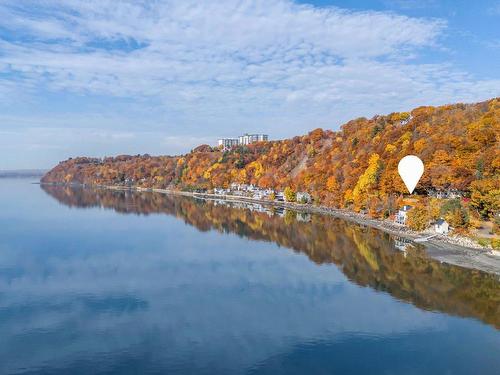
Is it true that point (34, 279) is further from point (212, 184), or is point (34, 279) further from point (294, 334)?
point (212, 184)

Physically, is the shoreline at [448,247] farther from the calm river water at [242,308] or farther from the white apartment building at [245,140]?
the white apartment building at [245,140]

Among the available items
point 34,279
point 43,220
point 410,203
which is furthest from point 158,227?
point 410,203

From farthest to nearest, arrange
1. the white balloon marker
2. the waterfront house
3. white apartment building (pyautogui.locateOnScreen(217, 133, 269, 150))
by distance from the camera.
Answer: white apartment building (pyautogui.locateOnScreen(217, 133, 269, 150))
the waterfront house
the white balloon marker

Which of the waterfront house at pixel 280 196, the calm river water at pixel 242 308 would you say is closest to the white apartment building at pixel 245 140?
the waterfront house at pixel 280 196

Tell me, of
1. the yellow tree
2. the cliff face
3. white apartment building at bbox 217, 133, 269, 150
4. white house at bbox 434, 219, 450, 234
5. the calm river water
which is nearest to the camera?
the calm river water

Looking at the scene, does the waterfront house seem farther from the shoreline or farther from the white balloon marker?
the white balloon marker

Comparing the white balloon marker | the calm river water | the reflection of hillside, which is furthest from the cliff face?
the calm river water

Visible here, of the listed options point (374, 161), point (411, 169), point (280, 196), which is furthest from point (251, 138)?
point (411, 169)
